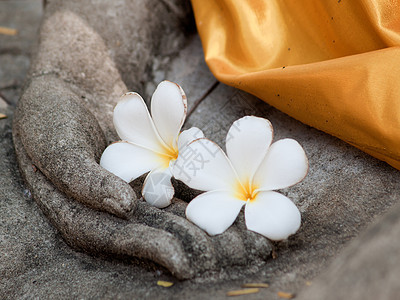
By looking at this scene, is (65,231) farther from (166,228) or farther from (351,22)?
(351,22)

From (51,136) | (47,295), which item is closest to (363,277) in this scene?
(47,295)

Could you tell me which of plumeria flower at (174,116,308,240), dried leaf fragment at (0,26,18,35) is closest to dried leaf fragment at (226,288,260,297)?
plumeria flower at (174,116,308,240)

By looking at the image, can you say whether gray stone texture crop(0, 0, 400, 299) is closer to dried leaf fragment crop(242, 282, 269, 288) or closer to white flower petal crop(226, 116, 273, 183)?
dried leaf fragment crop(242, 282, 269, 288)

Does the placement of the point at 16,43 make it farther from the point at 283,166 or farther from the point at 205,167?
the point at 283,166

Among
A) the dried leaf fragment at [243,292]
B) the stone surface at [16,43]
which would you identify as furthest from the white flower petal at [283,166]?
the stone surface at [16,43]

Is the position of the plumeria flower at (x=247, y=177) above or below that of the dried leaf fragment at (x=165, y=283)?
above

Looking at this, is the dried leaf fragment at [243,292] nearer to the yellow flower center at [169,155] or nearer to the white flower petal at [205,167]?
the white flower petal at [205,167]

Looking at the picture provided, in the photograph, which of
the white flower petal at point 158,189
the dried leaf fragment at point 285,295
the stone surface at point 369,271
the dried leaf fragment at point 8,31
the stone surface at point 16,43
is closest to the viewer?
the stone surface at point 369,271
